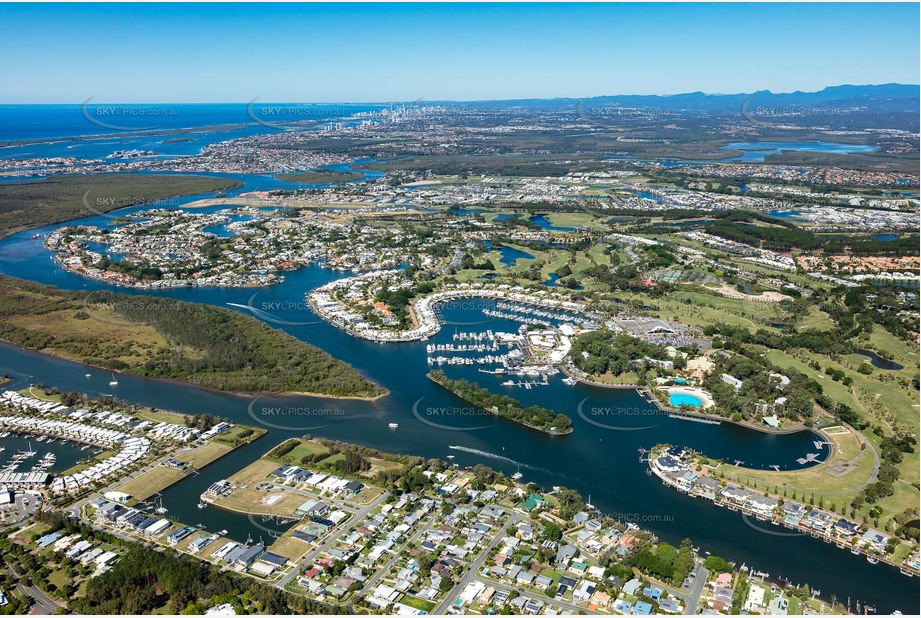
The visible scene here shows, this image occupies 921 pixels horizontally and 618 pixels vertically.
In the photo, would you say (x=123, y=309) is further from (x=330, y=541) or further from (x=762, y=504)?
(x=762, y=504)

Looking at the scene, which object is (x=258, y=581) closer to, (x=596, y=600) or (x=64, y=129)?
(x=596, y=600)

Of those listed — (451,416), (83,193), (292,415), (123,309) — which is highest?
(83,193)

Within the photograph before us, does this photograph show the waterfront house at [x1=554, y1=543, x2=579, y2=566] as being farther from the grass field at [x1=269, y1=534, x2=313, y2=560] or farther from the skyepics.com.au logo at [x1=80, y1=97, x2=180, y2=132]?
the skyepics.com.au logo at [x1=80, y1=97, x2=180, y2=132]

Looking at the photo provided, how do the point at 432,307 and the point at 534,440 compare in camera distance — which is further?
the point at 432,307

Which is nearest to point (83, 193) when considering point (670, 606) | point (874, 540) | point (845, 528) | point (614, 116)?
point (670, 606)

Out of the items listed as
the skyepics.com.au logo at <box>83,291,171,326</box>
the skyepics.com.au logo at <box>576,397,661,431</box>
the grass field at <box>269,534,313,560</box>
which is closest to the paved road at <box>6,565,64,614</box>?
the grass field at <box>269,534,313,560</box>

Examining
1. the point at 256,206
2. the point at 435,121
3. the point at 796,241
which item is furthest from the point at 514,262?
the point at 435,121
